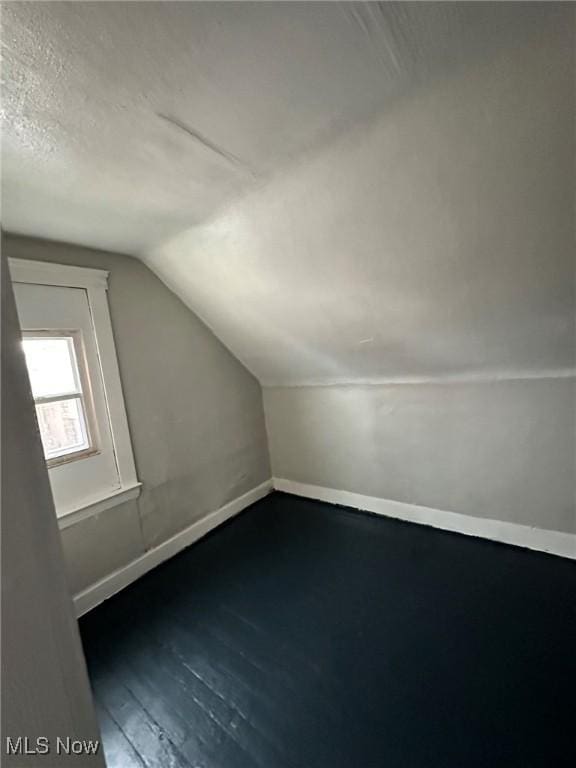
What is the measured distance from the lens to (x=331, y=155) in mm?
1276

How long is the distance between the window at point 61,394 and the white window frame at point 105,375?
110 mm

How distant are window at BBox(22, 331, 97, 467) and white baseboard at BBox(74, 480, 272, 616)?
766mm

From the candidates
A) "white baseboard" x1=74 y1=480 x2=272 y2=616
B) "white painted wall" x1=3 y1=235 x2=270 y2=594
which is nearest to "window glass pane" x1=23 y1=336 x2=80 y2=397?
"white painted wall" x1=3 y1=235 x2=270 y2=594

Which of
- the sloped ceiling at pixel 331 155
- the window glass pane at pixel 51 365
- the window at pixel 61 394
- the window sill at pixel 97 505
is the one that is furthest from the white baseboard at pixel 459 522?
the window glass pane at pixel 51 365

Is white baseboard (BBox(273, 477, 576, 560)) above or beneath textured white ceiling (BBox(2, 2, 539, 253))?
beneath

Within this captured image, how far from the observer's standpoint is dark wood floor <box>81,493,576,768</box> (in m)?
1.14

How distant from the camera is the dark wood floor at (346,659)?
114 cm

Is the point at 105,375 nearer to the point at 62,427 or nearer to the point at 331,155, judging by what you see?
the point at 62,427
